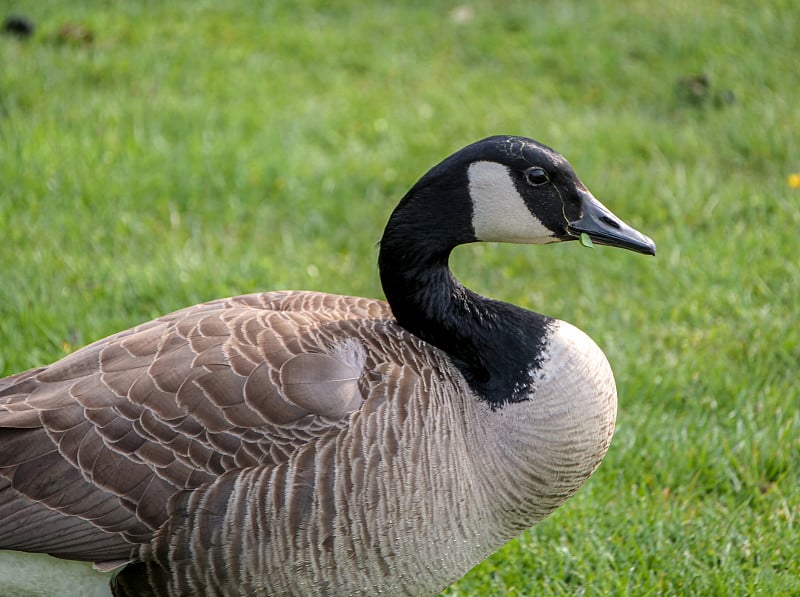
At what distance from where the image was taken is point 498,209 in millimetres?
3344

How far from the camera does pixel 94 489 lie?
304cm

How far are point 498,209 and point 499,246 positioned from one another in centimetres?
247

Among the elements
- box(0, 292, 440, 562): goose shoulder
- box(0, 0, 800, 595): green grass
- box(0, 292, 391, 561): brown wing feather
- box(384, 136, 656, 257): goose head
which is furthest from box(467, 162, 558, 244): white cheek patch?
box(0, 0, 800, 595): green grass

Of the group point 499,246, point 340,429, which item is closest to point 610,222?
point 340,429

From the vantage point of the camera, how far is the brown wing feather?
3.03 m

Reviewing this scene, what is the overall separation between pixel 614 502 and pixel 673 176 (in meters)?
2.79

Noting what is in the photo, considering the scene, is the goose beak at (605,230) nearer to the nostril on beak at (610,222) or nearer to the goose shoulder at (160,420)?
the nostril on beak at (610,222)

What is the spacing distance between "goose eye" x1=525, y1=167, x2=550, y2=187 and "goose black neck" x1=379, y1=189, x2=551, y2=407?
0.23 meters

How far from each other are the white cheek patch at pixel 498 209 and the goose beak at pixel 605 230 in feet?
0.37

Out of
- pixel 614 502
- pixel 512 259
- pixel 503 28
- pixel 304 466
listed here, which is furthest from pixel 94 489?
pixel 503 28

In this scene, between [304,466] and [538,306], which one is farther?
[538,306]

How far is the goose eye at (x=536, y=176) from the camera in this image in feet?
10.8

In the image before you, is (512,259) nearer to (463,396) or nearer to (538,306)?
(538,306)

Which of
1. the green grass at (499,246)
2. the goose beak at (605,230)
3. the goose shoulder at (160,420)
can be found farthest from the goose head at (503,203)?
the green grass at (499,246)
